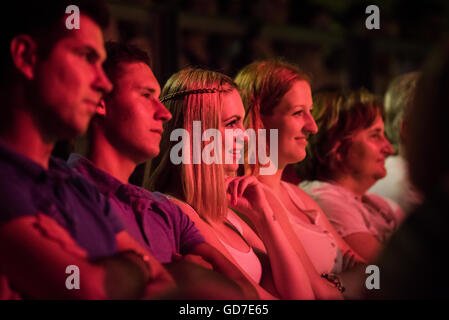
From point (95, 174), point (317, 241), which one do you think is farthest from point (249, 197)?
point (95, 174)

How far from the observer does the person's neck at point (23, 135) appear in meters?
1.09

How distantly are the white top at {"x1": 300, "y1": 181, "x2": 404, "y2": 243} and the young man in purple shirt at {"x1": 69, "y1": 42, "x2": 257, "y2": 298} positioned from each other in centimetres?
95

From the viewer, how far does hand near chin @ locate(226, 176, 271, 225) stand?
5.80 ft

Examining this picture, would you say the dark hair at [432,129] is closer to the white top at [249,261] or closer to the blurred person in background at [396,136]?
the white top at [249,261]

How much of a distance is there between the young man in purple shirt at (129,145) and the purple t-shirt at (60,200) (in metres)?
0.13

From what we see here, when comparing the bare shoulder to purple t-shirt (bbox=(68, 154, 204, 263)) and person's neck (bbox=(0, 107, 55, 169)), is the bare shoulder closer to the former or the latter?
purple t-shirt (bbox=(68, 154, 204, 263))

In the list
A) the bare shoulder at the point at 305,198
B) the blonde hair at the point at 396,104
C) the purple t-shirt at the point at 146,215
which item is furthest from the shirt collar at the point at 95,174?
the blonde hair at the point at 396,104

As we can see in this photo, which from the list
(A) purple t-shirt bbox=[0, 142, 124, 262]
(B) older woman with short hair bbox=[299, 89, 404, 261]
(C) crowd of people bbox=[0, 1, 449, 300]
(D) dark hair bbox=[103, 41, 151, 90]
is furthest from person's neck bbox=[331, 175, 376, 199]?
(A) purple t-shirt bbox=[0, 142, 124, 262]

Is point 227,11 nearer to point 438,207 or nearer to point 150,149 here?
point 150,149

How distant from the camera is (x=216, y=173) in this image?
166 cm

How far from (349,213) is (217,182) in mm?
838
